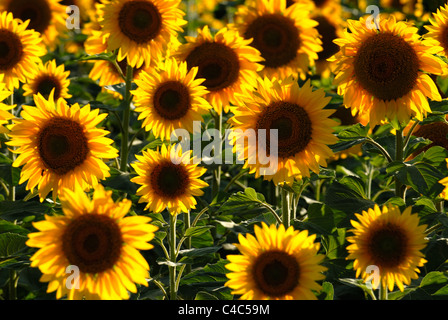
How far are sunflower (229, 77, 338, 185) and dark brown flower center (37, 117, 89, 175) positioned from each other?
0.60 meters

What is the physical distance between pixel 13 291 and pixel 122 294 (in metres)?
1.20

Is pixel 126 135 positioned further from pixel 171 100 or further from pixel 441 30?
pixel 441 30

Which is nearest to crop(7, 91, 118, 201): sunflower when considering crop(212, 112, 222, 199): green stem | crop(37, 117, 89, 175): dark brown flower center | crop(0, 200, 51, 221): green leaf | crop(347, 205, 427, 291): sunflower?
crop(37, 117, 89, 175): dark brown flower center

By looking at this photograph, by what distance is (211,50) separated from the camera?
11.6ft

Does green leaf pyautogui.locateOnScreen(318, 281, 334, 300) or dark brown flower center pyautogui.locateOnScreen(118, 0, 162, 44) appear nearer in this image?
green leaf pyautogui.locateOnScreen(318, 281, 334, 300)

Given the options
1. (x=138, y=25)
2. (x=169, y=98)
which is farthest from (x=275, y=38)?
(x=169, y=98)

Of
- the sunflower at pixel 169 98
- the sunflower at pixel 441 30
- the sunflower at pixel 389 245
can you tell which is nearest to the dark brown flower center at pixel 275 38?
the sunflower at pixel 169 98

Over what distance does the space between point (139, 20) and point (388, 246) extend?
177 centimetres

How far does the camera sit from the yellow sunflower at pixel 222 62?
349 centimetres

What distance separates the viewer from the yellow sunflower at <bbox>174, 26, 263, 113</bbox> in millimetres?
3486

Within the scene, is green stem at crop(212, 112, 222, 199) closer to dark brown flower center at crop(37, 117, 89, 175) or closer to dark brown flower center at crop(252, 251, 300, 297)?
dark brown flower center at crop(37, 117, 89, 175)

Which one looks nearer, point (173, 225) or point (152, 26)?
point (173, 225)
